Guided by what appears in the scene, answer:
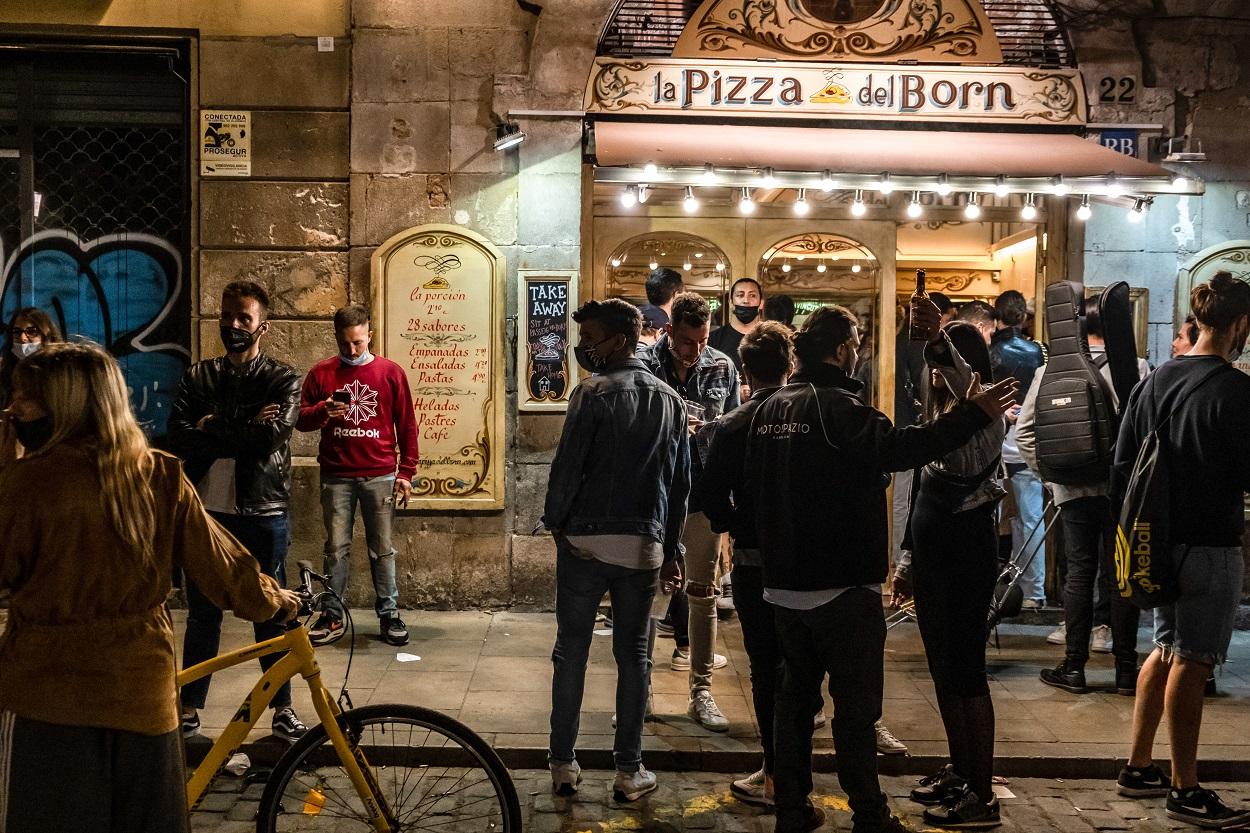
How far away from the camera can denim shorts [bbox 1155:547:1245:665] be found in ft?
15.3

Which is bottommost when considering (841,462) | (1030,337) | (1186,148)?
(841,462)

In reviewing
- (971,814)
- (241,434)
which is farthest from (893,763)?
(241,434)

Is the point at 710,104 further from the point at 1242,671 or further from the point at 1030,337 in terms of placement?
the point at 1242,671

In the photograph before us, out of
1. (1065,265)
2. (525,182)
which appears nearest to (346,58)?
(525,182)

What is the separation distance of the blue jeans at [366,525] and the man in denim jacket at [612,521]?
2618 mm

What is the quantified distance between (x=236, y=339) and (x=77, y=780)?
107 inches

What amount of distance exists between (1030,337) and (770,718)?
16.0ft

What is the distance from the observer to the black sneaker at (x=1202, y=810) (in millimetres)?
4609

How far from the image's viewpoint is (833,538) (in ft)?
13.4

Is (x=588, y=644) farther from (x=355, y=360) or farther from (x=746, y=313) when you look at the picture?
(x=746, y=313)

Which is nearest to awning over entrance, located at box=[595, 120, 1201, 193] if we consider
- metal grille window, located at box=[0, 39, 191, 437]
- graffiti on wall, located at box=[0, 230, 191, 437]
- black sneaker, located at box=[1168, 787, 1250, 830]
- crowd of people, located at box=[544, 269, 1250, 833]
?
crowd of people, located at box=[544, 269, 1250, 833]

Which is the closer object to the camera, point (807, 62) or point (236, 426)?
point (236, 426)

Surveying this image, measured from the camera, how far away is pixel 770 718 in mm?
4781

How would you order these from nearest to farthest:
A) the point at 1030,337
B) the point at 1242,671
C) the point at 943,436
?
the point at 943,436
the point at 1242,671
the point at 1030,337
